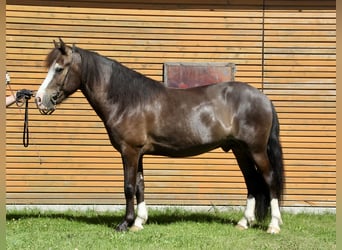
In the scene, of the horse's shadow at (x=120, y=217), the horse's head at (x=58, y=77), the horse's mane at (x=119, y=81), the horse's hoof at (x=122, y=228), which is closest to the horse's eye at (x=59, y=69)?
the horse's head at (x=58, y=77)

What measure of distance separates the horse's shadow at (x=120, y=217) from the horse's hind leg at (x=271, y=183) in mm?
726

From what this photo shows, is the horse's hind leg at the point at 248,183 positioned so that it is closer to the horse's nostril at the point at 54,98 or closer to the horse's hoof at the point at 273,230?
the horse's hoof at the point at 273,230

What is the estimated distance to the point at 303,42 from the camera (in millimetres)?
6797

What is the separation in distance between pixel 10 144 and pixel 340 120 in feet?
19.4

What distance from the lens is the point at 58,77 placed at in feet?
16.0

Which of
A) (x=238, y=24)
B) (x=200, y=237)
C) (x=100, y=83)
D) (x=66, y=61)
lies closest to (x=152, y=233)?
(x=200, y=237)

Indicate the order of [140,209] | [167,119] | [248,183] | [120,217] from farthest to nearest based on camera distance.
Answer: [120,217]
[248,183]
[140,209]
[167,119]

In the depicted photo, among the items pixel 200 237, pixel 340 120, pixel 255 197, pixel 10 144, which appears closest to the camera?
pixel 340 120

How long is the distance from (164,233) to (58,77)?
2169mm

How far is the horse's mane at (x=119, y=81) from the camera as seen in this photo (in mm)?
5027

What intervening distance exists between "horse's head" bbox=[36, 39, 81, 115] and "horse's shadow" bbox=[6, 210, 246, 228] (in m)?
1.77

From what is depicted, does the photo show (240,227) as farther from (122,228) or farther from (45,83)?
(45,83)

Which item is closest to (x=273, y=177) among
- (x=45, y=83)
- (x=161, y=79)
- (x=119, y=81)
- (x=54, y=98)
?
Result: (x=119, y=81)

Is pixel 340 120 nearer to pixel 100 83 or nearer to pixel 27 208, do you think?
pixel 100 83
